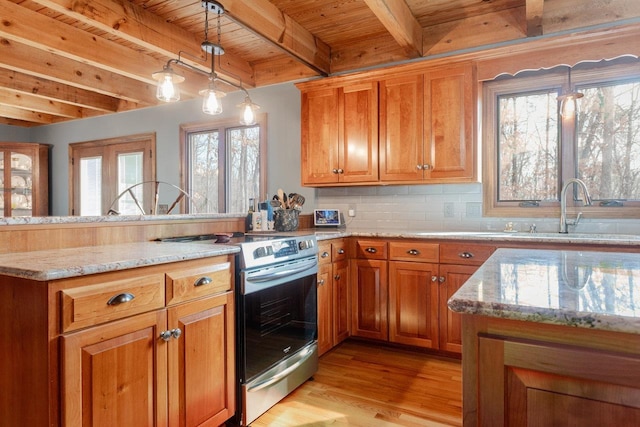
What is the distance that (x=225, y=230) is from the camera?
2.79 meters

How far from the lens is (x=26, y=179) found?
5.64m

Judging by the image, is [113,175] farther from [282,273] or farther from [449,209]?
[449,209]

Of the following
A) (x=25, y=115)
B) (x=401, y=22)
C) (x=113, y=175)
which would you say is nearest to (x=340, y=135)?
(x=401, y=22)

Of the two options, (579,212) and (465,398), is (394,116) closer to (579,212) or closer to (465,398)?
(579,212)

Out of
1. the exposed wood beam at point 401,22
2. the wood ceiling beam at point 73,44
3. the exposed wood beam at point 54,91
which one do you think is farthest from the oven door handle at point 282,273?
the exposed wood beam at point 54,91

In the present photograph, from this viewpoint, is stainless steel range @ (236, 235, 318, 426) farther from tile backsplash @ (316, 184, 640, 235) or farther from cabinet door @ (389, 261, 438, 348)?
tile backsplash @ (316, 184, 640, 235)

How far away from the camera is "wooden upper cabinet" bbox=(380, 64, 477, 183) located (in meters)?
2.96

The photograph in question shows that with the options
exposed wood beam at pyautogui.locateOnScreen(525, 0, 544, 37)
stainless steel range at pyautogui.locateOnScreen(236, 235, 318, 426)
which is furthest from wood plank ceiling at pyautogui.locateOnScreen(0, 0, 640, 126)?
stainless steel range at pyautogui.locateOnScreen(236, 235, 318, 426)

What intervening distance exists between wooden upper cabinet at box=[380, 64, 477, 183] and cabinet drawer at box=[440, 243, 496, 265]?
55cm

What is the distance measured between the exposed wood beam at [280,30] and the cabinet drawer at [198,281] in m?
1.73

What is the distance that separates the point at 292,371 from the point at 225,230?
1.05m

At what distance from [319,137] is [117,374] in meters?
2.56

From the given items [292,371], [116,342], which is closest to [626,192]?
[292,371]

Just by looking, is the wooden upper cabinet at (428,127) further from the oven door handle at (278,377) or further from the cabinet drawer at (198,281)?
the cabinet drawer at (198,281)
